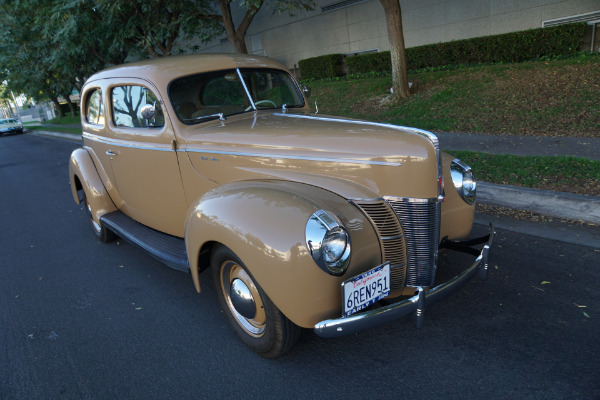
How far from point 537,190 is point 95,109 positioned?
4890 millimetres

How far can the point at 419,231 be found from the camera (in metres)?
2.51

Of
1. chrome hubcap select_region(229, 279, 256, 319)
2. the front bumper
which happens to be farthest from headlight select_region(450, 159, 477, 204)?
chrome hubcap select_region(229, 279, 256, 319)

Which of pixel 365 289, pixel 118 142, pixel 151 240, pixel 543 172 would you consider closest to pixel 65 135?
pixel 118 142

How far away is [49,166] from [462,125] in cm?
1055

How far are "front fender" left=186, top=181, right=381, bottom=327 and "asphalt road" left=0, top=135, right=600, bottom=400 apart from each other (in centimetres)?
51

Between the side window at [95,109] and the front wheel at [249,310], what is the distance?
2594 mm

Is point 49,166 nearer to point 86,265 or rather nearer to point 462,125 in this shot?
point 86,265

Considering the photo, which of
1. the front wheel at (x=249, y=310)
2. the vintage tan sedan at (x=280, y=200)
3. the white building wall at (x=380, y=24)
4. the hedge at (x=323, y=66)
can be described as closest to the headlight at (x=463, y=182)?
the vintage tan sedan at (x=280, y=200)

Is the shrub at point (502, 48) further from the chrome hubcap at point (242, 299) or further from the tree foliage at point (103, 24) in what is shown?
the chrome hubcap at point (242, 299)

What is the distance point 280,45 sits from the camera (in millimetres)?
20141

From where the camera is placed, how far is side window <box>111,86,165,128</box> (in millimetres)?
3539

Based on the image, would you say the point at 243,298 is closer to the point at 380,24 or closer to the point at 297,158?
the point at 297,158

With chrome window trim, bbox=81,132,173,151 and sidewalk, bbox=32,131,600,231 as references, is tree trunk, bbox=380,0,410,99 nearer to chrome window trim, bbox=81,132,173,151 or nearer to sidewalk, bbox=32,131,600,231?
sidewalk, bbox=32,131,600,231

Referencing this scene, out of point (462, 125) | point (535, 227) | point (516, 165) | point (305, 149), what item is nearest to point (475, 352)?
point (305, 149)
